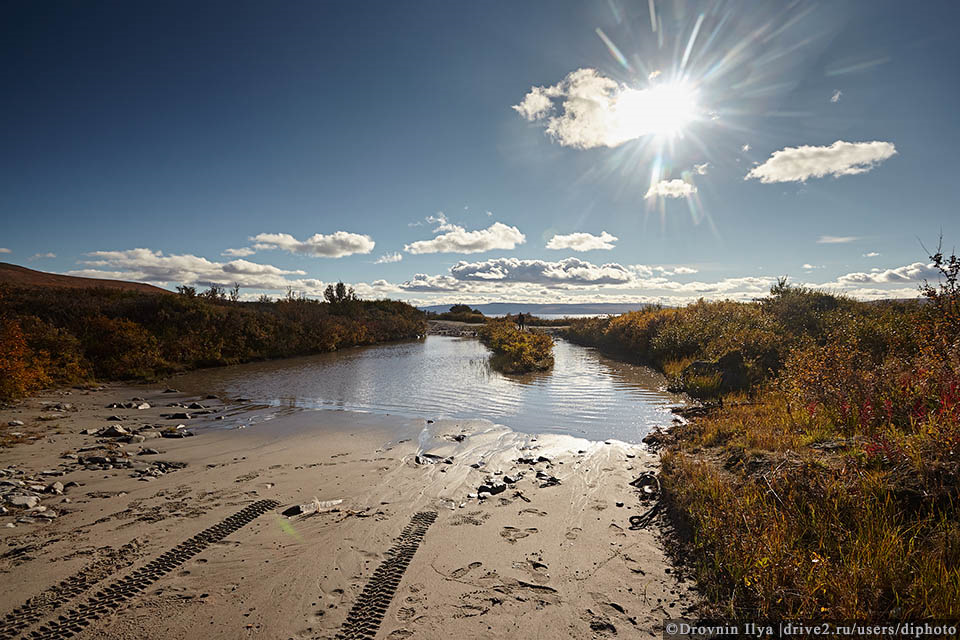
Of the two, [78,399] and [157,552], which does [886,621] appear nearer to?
[157,552]

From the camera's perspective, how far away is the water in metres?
10.6

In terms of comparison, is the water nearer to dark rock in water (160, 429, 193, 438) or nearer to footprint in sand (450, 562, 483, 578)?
dark rock in water (160, 429, 193, 438)

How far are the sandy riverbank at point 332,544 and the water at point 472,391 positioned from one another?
253cm

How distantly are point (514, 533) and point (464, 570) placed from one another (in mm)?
929

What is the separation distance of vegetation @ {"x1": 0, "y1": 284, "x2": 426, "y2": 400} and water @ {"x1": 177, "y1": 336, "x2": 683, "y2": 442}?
1655 millimetres

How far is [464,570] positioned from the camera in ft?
13.1

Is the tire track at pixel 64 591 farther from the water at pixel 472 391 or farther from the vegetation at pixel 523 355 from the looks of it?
the vegetation at pixel 523 355

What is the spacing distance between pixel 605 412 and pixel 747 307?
1582 centimetres

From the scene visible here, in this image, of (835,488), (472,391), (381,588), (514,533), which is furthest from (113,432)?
(835,488)

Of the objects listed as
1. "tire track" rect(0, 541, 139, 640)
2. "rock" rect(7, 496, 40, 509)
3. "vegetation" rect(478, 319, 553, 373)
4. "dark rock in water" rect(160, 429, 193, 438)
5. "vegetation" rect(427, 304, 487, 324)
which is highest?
"vegetation" rect(427, 304, 487, 324)

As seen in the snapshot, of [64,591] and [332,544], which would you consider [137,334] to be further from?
[332,544]

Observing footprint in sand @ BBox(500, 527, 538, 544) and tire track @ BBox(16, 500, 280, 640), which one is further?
footprint in sand @ BBox(500, 527, 538, 544)

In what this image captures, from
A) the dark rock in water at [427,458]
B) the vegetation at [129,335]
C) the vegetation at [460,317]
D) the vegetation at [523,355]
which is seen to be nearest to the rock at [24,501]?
the dark rock in water at [427,458]

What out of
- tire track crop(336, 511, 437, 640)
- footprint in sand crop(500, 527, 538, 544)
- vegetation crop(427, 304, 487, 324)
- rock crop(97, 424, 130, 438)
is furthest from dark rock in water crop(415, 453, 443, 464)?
vegetation crop(427, 304, 487, 324)
